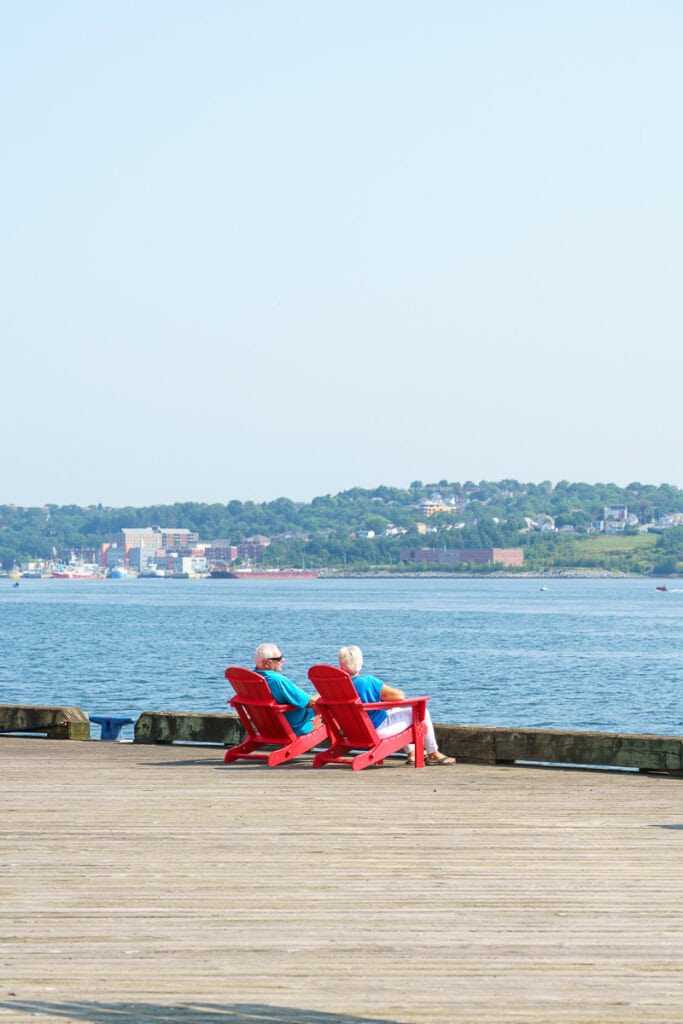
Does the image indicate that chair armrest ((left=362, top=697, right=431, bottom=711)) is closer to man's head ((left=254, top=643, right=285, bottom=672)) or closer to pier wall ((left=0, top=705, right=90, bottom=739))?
man's head ((left=254, top=643, right=285, bottom=672))

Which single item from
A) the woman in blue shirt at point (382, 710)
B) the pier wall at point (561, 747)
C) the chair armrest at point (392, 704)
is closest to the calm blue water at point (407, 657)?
the pier wall at point (561, 747)

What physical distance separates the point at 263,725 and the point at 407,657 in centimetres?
5925

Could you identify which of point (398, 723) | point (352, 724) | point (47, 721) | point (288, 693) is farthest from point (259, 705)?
point (47, 721)

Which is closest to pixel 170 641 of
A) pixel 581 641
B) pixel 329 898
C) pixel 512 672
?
pixel 581 641

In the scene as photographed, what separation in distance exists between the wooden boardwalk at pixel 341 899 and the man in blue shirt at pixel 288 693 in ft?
3.50

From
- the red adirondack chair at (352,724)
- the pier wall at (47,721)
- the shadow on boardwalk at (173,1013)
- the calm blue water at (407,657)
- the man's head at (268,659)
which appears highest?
the man's head at (268,659)

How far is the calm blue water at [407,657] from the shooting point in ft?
157

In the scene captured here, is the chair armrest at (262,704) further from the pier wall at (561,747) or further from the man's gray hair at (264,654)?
the pier wall at (561,747)

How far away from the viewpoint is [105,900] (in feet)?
25.7

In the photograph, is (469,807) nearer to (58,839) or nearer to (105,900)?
(58,839)

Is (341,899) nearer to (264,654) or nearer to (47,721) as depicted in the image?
(264,654)

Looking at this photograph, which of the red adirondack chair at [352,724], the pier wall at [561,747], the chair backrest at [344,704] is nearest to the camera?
the chair backrest at [344,704]

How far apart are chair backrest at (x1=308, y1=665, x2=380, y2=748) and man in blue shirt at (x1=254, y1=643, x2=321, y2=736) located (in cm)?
31

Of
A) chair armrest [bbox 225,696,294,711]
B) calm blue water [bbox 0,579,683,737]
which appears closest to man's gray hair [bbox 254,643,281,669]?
chair armrest [bbox 225,696,294,711]
